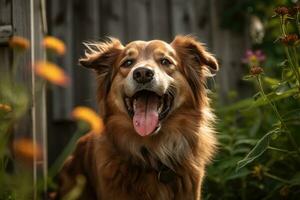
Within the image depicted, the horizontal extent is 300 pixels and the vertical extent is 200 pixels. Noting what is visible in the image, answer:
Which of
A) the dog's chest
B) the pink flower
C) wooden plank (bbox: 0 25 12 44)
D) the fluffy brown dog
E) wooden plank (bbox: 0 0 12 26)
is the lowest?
the dog's chest

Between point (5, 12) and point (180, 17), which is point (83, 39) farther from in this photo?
point (5, 12)

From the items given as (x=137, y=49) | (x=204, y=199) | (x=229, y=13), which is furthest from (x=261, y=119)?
(x=229, y=13)

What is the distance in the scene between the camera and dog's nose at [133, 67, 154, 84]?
4.34 m

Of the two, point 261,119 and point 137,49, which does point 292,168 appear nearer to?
point 261,119

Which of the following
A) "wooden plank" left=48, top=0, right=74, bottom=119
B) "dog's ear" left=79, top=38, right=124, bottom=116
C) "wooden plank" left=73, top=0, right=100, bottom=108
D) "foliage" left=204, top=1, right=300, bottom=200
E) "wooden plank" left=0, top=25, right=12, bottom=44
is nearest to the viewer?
"wooden plank" left=0, top=25, right=12, bottom=44

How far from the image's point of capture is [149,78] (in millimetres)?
4355

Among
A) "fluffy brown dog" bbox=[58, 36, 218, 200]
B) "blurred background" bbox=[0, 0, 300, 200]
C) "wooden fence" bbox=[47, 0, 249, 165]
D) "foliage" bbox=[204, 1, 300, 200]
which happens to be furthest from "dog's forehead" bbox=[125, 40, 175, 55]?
"wooden fence" bbox=[47, 0, 249, 165]

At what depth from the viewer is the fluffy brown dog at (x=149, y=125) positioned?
448cm

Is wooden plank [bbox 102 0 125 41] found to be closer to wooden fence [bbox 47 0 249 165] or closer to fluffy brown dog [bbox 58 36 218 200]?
wooden fence [bbox 47 0 249 165]

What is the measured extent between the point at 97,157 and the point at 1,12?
1333mm

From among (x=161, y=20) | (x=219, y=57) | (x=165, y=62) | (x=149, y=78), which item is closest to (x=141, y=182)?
(x=149, y=78)

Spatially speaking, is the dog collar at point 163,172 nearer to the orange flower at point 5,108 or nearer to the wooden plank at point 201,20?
the orange flower at point 5,108

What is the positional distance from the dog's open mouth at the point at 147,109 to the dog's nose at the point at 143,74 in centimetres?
18

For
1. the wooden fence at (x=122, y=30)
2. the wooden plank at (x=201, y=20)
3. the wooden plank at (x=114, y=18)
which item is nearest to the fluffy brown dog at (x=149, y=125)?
the wooden fence at (x=122, y=30)
